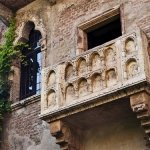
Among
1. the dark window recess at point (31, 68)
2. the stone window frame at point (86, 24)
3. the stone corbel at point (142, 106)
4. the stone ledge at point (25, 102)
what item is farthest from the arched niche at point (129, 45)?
the dark window recess at point (31, 68)

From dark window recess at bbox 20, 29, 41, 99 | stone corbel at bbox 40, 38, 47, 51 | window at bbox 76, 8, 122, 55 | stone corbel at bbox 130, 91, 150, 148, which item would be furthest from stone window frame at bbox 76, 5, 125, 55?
stone corbel at bbox 130, 91, 150, 148

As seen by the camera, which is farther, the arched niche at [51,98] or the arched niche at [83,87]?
the arched niche at [51,98]

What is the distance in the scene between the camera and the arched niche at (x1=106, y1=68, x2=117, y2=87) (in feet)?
24.5

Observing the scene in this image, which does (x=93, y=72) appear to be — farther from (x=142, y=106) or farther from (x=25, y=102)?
(x=25, y=102)

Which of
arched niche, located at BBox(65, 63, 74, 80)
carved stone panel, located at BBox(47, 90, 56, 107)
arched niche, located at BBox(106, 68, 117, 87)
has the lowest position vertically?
carved stone panel, located at BBox(47, 90, 56, 107)

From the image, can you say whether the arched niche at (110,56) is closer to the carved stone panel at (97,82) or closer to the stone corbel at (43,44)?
the carved stone panel at (97,82)

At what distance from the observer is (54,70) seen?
8508 mm

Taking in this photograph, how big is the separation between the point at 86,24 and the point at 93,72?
231 cm

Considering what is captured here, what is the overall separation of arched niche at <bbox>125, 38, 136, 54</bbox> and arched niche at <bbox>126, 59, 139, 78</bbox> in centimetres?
21

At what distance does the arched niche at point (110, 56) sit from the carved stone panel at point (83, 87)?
1.85ft

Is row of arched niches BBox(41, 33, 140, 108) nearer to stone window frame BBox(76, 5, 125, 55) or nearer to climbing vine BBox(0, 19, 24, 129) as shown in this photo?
stone window frame BBox(76, 5, 125, 55)

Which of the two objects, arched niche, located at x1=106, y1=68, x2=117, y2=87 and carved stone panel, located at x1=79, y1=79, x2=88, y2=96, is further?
carved stone panel, located at x1=79, y1=79, x2=88, y2=96

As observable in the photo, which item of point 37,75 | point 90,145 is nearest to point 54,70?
point 90,145

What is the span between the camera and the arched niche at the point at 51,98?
8.21 meters
